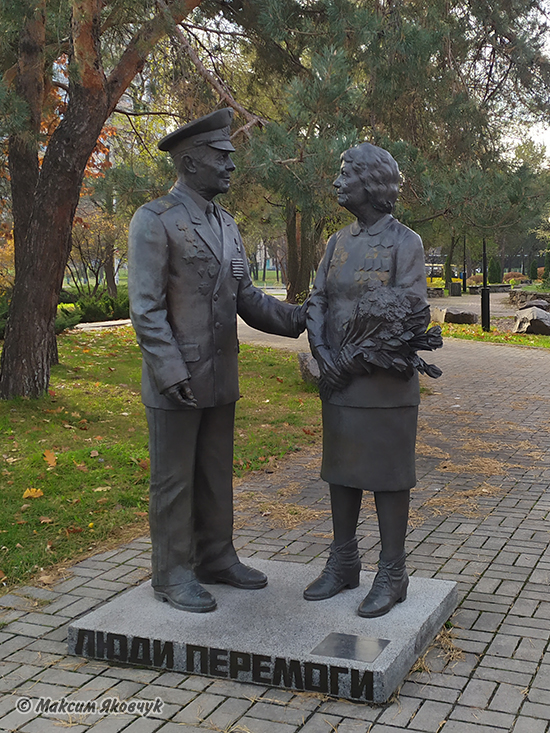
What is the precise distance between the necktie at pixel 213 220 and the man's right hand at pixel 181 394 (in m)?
0.83

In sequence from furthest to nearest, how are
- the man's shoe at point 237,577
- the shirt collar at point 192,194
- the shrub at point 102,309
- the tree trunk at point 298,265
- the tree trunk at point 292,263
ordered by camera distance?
1. the tree trunk at point 292,263
2. the tree trunk at point 298,265
3. the shrub at point 102,309
4. the man's shoe at point 237,577
5. the shirt collar at point 192,194

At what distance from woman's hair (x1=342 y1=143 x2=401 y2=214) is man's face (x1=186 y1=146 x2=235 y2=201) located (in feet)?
2.02

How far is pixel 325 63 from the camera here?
782 centimetres

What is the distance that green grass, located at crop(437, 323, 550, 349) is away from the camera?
62.0 feet

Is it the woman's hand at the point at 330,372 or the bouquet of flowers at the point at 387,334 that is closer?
the bouquet of flowers at the point at 387,334

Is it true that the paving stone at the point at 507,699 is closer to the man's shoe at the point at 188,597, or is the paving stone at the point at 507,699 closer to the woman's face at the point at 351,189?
the man's shoe at the point at 188,597

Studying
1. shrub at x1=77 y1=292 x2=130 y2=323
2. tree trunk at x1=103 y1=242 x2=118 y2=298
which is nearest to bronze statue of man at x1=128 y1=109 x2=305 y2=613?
shrub at x1=77 y1=292 x2=130 y2=323

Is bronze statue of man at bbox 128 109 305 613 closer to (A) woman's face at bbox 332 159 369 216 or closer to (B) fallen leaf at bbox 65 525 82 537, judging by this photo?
(A) woman's face at bbox 332 159 369 216

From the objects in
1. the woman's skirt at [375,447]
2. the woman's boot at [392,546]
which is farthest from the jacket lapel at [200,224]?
the woman's boot at [392,546]

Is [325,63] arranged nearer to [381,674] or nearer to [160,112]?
[160,112]

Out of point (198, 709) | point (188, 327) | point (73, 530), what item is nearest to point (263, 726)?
point (198, 709)

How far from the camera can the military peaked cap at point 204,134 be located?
4.07 m

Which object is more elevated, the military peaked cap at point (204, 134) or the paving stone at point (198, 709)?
the military peaked cap at point (204, 134)

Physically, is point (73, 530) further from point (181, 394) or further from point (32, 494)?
point (181, 394)
